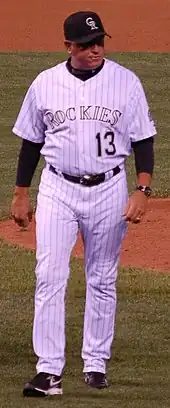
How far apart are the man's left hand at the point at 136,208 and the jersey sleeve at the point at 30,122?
0.57m

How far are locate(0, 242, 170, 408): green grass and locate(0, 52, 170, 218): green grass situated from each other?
10.5 feet

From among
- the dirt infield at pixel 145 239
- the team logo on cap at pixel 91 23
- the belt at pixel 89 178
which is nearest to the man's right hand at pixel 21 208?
the belt at pixel 89 178

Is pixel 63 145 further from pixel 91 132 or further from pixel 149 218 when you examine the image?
pixel 149 218

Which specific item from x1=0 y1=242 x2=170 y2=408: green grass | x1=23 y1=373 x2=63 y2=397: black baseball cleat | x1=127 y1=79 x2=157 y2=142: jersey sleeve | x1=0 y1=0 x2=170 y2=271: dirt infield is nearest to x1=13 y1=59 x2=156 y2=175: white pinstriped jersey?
x1=127 y1=79 x2=157 y2=142: jersey sleeve

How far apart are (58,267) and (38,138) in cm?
66

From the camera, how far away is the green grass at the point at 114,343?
642 cm

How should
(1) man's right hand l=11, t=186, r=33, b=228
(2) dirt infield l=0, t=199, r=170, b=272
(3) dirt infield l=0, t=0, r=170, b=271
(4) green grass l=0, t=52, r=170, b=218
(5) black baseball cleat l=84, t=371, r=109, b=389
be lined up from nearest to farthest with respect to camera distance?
(1) man's right hand l=11, t=186, r=33, b=228, (5) black baseball cleat l=84, t=371, r=109, b=389, (2) dirt infield l=0, t=199, r=170, b=272, (4) green grass l=0, t=52, r=170, b=218, (3) dirt infield l=0, t=0, r=170, b=271

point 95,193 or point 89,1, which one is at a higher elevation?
point 95,193

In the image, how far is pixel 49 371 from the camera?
632 centimetres

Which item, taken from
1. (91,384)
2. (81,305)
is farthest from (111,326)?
(81,305)

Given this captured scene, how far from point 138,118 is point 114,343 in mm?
1824

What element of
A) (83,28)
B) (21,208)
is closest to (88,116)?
(83,28)

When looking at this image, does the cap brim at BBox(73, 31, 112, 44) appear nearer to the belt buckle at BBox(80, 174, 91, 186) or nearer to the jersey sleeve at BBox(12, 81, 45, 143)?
the jersey sleeve at BBox(12, 81, 45, 143)

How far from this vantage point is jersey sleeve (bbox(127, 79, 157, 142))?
633 centimetres
